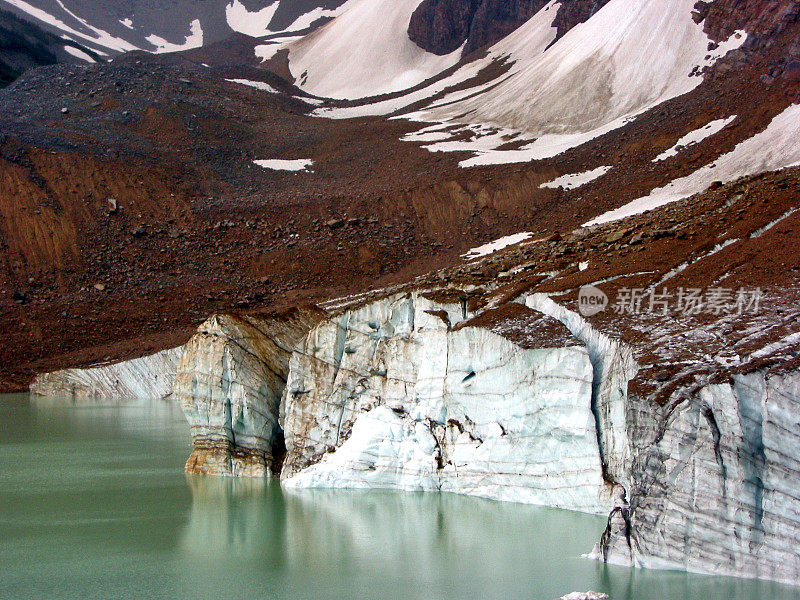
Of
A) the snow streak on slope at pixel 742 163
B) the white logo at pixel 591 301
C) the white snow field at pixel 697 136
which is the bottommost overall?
the white logo at pixel 591 301

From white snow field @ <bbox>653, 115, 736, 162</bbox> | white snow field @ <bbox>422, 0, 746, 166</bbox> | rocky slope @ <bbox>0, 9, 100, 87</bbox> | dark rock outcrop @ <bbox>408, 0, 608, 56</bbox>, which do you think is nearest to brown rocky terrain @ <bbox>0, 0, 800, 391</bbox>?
white snow field @ <bbox>653, 115, 736, 162</bbox>

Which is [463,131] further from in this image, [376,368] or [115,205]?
[376,368]

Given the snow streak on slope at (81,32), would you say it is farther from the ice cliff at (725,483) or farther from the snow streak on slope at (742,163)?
the ice cliff at (725,483)

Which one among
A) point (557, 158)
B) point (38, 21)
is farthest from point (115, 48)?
point (557, 158)

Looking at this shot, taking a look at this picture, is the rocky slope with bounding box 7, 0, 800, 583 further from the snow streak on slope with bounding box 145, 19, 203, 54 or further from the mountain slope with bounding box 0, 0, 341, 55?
the snow streak on slope with bounding box 145, 19, 203, 54

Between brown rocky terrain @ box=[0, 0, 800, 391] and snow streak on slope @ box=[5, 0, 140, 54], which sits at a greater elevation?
snow streak on slope @ box=[5, 0, 140, 54]

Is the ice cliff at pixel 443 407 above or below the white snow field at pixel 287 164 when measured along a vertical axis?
below

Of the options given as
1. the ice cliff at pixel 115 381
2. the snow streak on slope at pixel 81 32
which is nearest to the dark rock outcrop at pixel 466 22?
the snow streak on slope at pixel 81 32
